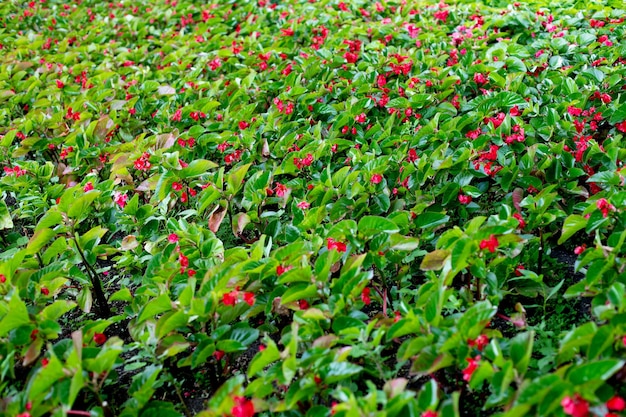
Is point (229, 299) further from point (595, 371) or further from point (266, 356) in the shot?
point (595, 371)

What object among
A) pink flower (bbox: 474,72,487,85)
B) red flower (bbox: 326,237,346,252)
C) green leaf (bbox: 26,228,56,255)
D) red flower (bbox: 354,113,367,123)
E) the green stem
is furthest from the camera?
pink flower (bbox: 474,72,487,85)

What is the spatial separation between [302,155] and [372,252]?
0.84 m

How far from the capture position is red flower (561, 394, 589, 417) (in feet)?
4.18

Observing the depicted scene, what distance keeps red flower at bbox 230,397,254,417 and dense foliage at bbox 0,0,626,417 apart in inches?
0.5

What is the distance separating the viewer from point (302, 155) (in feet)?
8.76

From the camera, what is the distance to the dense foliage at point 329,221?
5.24ft

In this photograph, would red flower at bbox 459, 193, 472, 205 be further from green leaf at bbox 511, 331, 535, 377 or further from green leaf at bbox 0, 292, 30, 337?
green leaf at bbox 0, 292, 30, 337

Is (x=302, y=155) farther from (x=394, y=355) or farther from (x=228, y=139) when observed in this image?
(x=394, y=355)

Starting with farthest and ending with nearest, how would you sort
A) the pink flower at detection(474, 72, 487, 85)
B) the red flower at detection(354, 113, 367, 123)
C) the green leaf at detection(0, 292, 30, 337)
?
1. the pink flower at detection(474, 72, 487, 85)
2. the red flower at detection(354, 113, 367, 123)
3. the green leaf at detection(0, 292, 30, 337)

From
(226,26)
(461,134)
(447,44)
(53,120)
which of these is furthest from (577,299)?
(226,26)

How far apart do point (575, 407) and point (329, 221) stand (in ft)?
4.30

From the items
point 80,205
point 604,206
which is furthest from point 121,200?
point 604,206

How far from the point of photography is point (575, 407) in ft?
4.19

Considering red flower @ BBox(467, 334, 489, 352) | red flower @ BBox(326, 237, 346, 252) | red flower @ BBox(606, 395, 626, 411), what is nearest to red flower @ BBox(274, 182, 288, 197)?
red flower @ BBox(326, 237, 346, 252)
